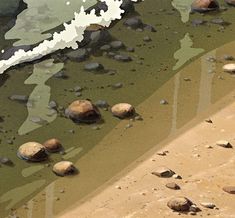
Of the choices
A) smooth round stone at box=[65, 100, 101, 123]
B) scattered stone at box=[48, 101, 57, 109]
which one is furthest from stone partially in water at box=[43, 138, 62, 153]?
scattered stone at box=[48, 101, 57, 109]

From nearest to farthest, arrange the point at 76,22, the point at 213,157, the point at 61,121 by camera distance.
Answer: the point at 213,157 < the point at 61,121 < the point at 76,22

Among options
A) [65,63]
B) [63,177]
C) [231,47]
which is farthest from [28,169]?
[231,47]

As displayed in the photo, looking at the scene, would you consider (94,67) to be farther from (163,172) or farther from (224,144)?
(163,172)

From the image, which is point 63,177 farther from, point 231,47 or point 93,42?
point 231,47

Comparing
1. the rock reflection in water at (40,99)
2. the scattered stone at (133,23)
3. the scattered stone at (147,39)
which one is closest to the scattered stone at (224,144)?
the rock reflection in water at (40,99)

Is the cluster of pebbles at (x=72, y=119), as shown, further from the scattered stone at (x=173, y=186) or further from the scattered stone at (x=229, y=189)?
the scattered stone at (x=229, y=189)

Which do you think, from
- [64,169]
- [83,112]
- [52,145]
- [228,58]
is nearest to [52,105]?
[83,112]
